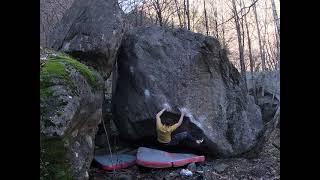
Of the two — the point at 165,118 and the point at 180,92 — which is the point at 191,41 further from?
the point at 165,118

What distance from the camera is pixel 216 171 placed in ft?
27.2

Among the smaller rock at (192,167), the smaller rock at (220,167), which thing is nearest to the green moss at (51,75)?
the smaller rock at (192,167)

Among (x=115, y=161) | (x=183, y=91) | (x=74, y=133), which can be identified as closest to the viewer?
(x=74, y=133)

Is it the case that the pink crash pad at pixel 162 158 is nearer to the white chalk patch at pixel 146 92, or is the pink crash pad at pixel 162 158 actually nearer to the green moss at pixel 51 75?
the white chalk patch at pixel 146 92

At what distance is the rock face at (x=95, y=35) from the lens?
8.65 m

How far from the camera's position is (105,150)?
893cm

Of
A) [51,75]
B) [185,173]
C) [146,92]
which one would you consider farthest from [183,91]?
[51,75]

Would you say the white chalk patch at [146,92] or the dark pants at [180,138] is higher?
the white chalk patch at [146,92]

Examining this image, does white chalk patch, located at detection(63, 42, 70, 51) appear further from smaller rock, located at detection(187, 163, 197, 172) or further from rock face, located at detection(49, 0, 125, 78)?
smaller rock, located at detection(187, 163, 197, 172)

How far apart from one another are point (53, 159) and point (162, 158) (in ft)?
11.4

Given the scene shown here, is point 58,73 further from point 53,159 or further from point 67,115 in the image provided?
point 53,159

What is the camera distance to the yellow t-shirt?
8.76 m

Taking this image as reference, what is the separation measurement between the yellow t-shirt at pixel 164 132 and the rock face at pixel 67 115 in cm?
202
